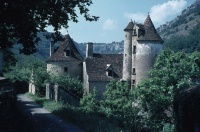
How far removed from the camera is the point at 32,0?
15.9 m

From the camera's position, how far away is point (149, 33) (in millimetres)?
41438

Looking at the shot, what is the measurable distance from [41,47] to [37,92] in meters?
157

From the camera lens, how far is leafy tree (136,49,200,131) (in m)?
28.8

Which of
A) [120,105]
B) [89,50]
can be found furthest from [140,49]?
[120,105]

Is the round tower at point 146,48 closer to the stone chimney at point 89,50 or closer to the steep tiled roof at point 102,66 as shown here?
the steep tiled roof at point 102,66

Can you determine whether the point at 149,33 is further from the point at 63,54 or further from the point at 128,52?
Answer: the point at 63,54

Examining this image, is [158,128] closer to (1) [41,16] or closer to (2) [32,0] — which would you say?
(1) [41,16]

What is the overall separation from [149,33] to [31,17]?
90.0 ft

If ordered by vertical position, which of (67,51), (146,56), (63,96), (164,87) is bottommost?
(63,96)

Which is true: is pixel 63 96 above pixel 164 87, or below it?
below

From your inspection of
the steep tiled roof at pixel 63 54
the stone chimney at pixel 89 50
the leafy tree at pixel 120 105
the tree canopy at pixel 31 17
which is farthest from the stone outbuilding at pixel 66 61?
the tree canopy at pixel 31 17

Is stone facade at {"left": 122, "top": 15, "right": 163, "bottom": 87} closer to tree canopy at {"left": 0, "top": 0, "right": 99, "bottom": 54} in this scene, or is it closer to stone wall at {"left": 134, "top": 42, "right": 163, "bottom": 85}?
stone wall at {"left": 134, "top": 42, "right": 163, "bottom": 85}

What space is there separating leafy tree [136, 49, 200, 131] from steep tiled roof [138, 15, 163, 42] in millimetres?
10065

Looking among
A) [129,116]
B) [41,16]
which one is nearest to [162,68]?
[129,116]
